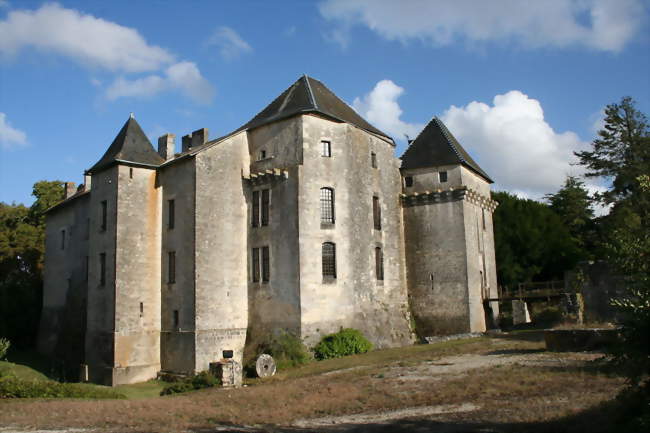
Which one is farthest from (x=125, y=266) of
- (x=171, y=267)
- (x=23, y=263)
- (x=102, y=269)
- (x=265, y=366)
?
(x=23, y=263)

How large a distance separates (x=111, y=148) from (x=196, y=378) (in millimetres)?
14466

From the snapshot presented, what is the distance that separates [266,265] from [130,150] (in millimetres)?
9450

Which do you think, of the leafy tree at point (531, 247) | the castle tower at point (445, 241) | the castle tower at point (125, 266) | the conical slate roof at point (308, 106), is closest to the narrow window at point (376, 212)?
the castle tower at point (445, 241)

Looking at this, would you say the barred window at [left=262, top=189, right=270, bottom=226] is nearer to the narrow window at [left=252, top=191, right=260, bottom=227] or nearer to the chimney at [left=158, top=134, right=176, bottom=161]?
the narrow window at [left=252, top=191, right=260, bottom=227]

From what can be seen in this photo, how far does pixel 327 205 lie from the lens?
2789cm

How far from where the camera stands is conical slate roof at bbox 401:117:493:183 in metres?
32.0

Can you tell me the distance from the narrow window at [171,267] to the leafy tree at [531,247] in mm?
22513

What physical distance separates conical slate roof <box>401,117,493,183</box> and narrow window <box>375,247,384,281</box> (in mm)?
5739

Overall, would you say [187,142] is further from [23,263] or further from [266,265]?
[23,263]

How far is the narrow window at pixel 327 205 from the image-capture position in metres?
27.7

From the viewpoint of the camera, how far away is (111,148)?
101ft

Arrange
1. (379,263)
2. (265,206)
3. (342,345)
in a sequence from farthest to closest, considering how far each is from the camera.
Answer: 1. (379,263)
2. (265,206)
3. (342,345)

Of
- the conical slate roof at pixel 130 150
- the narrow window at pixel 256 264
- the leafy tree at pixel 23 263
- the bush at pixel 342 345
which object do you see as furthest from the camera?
the leafy tree at pixel 23 263

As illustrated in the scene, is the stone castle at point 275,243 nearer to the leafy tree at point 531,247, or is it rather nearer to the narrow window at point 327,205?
the narrow window at point 327,205
